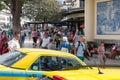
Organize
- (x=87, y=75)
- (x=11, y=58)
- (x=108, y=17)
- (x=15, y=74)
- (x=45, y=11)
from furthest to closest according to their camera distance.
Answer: (x=45, y=11) → (x=108, y=17) → (x=11, y=58) → (x=15, y=74) → (x=87, y=75)

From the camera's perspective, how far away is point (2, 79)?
346 inches

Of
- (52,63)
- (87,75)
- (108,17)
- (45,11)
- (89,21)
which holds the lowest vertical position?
(52,63)

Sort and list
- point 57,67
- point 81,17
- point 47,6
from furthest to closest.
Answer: point 47,6 → point 81,17 → point 57,67

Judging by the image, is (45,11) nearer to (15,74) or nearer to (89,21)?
(89,21)

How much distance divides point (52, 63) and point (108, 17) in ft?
51.3

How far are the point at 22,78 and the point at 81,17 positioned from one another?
3474 cm

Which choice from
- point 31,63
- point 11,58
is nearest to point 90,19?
point 11,58

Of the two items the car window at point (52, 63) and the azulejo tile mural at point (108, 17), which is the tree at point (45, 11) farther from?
the car window at point (52, 63)

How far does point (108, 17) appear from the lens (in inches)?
969

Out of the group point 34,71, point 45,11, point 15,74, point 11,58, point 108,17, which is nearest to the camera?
point 15,74

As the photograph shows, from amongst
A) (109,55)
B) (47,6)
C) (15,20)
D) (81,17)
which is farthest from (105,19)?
(47,6)

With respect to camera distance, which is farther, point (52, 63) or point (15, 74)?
point (52, 63)

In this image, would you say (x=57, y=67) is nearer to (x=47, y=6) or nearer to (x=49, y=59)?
(x=49, y=59)

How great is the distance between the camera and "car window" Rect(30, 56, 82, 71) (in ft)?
30.4
